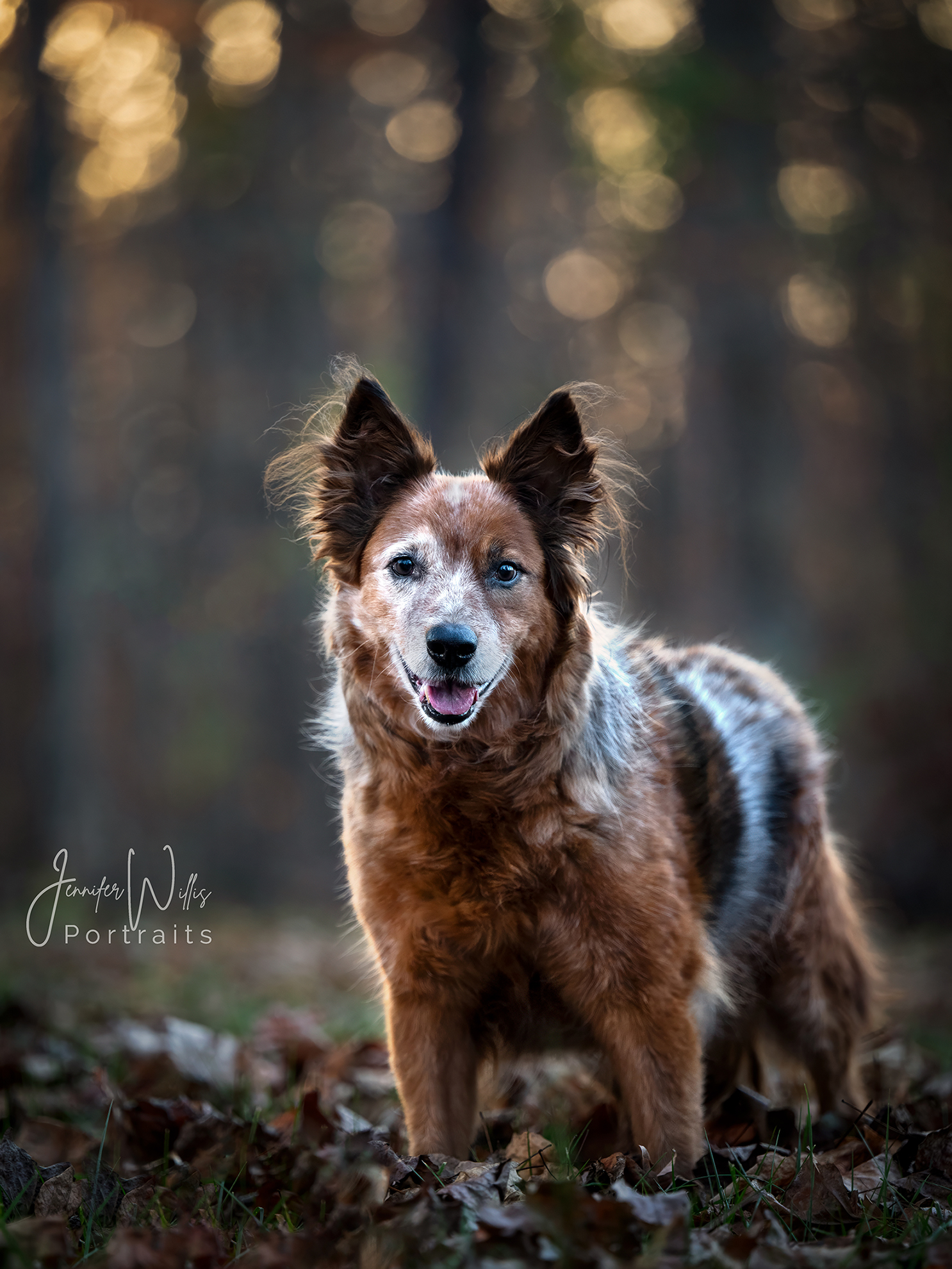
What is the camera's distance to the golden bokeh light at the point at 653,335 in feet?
44.9

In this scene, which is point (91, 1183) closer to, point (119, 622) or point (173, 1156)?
point (173, 1156)

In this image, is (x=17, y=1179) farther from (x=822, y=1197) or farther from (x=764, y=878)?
(x=764, y=878)

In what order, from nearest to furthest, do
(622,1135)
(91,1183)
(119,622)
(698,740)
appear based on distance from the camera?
(91,1183)
(622,1135)
(698,740)
(119,622)

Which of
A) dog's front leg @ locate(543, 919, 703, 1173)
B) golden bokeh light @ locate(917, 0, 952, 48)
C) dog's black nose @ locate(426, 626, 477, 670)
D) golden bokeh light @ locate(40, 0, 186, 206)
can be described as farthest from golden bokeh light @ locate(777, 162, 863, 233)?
dog's front leg @ locate(543, 919, 703, 1173)

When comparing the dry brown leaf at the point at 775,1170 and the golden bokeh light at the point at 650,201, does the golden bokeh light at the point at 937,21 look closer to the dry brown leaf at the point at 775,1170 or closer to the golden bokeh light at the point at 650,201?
the golden bokeh light at the point at 650,201

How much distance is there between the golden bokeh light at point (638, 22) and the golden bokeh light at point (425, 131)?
2.60m

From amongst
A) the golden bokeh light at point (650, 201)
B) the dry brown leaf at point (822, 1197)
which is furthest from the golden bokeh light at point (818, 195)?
the dry brown leaf at point (822, 1197)

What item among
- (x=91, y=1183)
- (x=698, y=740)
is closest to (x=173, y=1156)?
(x=91, y=1183)

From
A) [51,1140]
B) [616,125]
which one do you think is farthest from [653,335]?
[51,1140]

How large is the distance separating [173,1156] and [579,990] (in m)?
1.42

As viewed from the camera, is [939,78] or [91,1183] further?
[939,78]

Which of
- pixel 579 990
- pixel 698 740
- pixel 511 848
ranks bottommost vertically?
pixel 579 990

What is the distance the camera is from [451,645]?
309 centimetres

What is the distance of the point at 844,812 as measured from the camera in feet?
38.6
